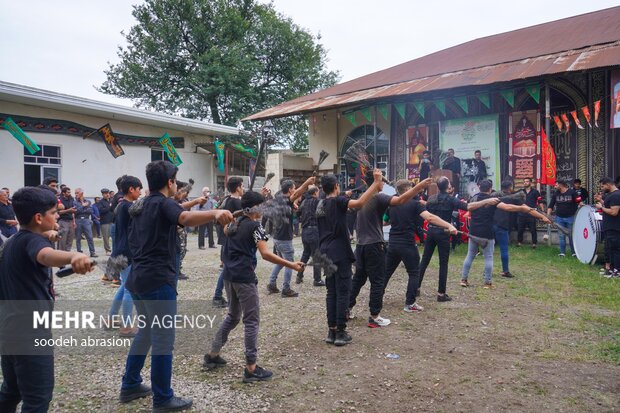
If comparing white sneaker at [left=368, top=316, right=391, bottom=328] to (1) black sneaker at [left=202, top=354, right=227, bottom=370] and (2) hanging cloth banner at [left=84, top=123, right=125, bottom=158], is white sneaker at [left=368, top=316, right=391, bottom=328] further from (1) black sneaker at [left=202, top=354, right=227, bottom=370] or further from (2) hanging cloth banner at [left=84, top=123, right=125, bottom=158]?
(2) hanging cloth banner at [left=84, top=123, right=125, bottom=158]

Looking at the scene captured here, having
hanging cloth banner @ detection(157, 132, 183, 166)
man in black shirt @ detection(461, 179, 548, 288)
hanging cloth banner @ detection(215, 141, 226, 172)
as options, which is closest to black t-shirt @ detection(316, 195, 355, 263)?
man in black shirt @ detection(461, 179, 548, 288)

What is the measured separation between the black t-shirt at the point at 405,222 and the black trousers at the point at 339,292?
60.5 inches

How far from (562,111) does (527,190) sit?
8.10 feet

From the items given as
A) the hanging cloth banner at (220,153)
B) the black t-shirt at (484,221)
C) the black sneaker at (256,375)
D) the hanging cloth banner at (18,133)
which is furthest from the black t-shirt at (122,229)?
the hanging cloth banner at (220,153)

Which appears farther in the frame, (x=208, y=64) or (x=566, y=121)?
(x=208, y=64)

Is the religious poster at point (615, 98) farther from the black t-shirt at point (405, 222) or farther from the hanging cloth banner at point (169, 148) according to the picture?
the hanging cloth banner at point (169, 148)

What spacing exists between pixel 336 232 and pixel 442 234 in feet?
8.17

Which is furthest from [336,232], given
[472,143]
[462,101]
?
[472,143]

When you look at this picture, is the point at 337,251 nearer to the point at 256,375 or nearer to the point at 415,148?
the point at 256,375

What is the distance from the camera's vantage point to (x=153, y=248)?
11.7 feet

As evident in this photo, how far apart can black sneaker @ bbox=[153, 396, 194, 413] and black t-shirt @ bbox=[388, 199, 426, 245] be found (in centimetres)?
369

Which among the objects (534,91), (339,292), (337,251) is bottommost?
(339,292)

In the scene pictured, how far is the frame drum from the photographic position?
9.38 meters

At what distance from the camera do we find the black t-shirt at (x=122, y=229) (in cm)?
520
